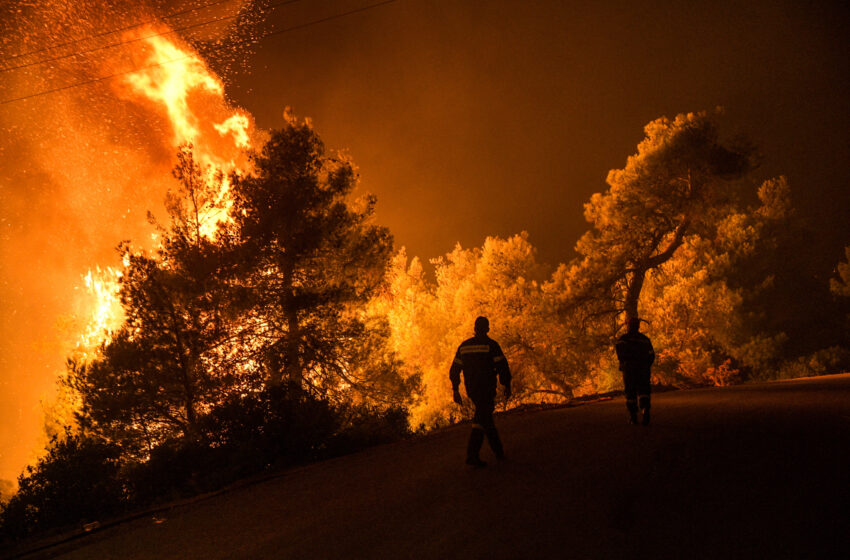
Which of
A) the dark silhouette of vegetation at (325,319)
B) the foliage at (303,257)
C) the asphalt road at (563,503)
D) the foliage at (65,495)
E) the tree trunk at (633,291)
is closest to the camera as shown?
the asphalt road at (563,503)

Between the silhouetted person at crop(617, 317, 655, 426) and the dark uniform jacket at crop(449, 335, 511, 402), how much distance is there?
3380 millimetres

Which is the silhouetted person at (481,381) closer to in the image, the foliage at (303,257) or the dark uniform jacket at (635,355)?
the dark uniform jacket at (635,355)

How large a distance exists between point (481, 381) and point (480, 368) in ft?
0.58

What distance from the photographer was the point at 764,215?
36.4 metres

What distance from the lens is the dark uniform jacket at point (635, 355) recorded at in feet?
31.3

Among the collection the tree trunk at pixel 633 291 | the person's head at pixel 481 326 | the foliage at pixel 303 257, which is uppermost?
the foliage at pixel 303 257

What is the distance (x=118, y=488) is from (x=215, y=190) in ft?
30.9

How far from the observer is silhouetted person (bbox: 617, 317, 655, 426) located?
9273mm

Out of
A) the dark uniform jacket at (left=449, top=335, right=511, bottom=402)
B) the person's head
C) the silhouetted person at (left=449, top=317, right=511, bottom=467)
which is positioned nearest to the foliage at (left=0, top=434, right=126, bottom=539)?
the silhouetted person at (left=449, top=317, right=511, bottom=467)

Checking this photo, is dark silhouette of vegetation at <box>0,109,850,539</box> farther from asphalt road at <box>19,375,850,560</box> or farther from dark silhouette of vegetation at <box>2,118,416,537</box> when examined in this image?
asphalt road at <box>19,375,850,560</box>

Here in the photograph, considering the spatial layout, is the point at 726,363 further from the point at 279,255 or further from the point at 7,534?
the point at 7,534

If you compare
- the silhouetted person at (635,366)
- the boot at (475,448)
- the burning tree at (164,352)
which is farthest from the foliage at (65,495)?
the silhouetted person at (635,366)

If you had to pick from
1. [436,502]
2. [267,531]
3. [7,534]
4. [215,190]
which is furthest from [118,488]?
[215,190]

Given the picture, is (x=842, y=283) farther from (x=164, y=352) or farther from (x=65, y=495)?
(x=65, y=495)
